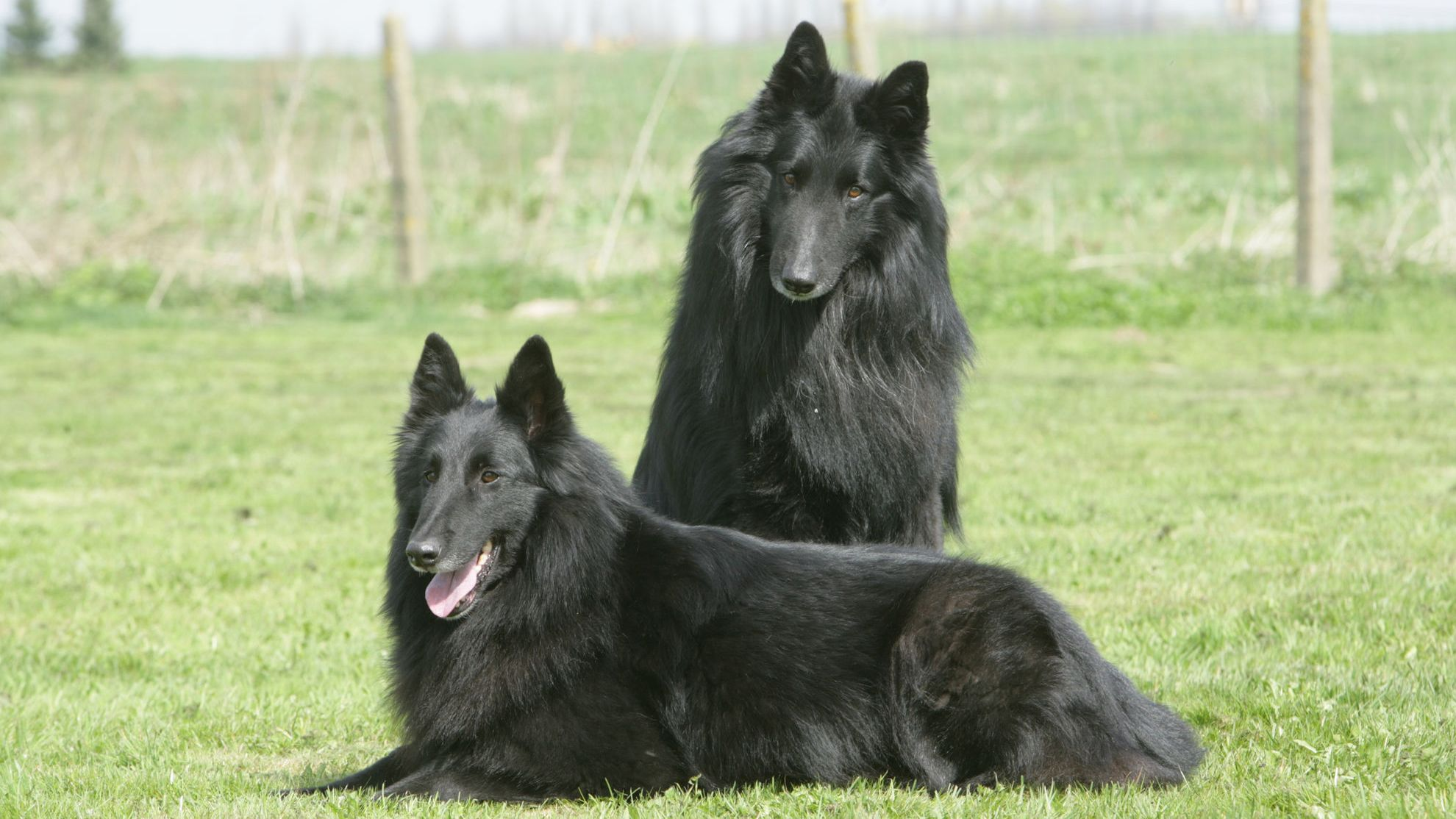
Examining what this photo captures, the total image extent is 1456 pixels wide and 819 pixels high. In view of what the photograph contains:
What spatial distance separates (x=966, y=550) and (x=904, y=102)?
7.83 feet

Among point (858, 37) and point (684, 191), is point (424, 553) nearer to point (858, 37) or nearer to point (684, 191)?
point (858, 37)

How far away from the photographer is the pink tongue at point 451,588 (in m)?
4.38

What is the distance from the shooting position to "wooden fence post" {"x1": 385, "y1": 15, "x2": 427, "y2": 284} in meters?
19.5

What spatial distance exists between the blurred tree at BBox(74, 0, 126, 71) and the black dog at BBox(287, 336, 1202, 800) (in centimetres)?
6193

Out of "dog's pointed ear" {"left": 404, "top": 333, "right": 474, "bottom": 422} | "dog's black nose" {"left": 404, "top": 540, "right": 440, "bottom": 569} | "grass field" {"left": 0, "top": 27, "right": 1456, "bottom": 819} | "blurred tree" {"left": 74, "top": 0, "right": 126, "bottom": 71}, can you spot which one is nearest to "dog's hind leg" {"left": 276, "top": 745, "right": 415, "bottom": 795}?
"grass field" {"left": 0, "top": 27, "right": 1456, "bottom": 819}

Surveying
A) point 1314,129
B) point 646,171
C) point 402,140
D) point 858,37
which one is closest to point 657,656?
point 858,37

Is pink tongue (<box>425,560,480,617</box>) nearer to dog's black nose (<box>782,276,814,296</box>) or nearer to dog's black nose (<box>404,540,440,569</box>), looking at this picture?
dog's black nose (<box>404,540,440,569</box>)

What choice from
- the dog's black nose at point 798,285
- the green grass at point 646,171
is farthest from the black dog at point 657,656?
the green grass at point 646,171

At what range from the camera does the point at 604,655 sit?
451 centimetres

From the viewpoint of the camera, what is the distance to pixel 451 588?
14.5 ft

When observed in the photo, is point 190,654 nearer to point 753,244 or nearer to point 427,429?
point 427,429

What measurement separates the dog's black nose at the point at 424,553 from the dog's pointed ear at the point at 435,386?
558 millimetres

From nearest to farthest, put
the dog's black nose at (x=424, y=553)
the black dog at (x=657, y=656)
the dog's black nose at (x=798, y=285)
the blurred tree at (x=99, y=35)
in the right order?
the dog's black nose at (x=424, y=553) → the black dog at (x=657, y=656) → the dog's black nose at (x=798, y=285) → the blurred tree at (x=99, y=35)

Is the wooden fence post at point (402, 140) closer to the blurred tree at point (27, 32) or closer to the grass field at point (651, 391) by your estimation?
the grass field at point (651, 391)
